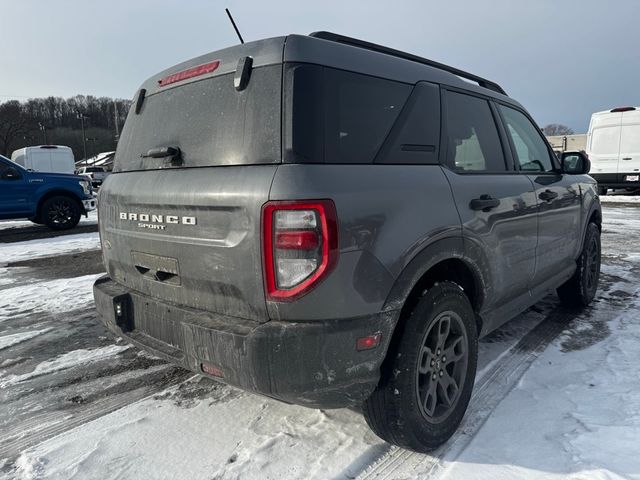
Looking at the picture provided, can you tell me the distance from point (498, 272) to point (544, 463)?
43.2 inches

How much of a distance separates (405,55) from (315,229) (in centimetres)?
145

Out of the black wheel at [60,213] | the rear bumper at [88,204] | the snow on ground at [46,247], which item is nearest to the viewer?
the snow on ground at [46,247]

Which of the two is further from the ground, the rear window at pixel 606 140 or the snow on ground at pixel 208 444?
the rear window at pixel 606 140

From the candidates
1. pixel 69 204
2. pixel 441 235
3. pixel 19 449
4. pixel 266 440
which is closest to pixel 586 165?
pixel 441 235

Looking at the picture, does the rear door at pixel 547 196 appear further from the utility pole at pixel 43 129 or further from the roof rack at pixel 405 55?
the utility pole at pixel 43 129

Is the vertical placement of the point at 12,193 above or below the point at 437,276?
above

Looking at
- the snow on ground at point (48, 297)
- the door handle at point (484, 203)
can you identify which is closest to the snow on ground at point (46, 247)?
the snow on ground at point (48, 297)

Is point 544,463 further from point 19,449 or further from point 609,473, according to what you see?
point 19,449

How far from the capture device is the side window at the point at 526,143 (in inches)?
135

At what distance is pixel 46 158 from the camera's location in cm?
2284

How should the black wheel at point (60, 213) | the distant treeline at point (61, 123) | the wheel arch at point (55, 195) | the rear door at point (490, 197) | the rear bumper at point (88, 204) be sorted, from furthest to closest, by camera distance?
the distant treeline at point (61, 123), the rear bumper at point (88, 204), the black wheel at point (60, 213), the wheel arch at point (55, 195), the rear door at point (490, 197)

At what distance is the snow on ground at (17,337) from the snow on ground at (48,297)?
60 centimetres

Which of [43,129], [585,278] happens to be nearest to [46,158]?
[585,278]

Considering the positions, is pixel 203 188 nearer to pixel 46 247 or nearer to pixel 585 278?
pixel 585 278
